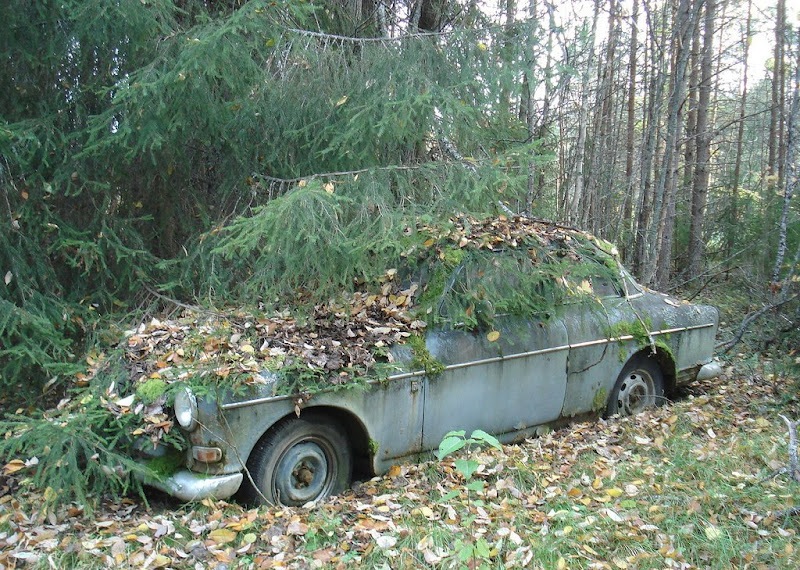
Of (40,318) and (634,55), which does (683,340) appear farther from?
(634,55)

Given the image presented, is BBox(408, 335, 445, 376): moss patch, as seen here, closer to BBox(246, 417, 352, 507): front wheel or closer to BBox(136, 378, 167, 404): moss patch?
BBox(246, 417, 352, 507): front wheel

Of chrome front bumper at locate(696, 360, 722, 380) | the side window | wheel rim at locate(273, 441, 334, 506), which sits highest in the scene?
the side window

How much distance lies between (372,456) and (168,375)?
5.07 ft

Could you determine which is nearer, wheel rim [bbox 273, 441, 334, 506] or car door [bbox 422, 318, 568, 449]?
wheel rim [bbox 273, 441, 334, 506]

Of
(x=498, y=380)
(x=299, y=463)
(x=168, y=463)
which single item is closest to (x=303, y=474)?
(x=299, y=463)

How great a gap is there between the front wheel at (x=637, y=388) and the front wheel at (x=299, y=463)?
9.74 ft

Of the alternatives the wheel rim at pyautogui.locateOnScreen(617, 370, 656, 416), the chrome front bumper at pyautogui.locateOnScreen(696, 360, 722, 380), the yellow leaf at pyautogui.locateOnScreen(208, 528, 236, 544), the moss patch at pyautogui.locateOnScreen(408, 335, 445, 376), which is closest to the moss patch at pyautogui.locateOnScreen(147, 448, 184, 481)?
the yellow leaf at pyautogui.locateOnScreen(208, 528, 236, 544)

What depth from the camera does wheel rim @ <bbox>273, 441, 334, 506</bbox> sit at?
4.47m

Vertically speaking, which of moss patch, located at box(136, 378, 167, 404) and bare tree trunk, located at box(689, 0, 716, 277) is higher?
bare tree trunk, located at box(689, 0, 716, 277)

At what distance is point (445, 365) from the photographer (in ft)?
16.9

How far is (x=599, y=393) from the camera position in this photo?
6238 mm

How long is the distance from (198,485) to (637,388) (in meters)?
4.52

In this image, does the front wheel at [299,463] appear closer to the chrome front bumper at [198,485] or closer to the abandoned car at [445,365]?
the abandoned car at [445,365]

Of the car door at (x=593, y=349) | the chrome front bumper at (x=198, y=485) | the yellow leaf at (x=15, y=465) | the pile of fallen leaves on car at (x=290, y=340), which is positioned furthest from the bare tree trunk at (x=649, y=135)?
the yellow leaf at (x=15, y=465)
